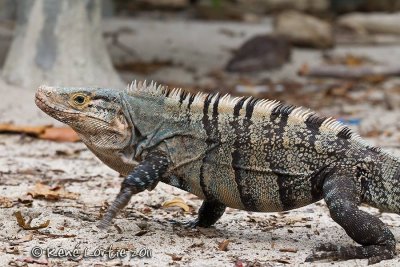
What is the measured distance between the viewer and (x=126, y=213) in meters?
6.27

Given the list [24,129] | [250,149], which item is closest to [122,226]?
[250,149]

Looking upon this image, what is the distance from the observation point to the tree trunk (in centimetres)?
1152

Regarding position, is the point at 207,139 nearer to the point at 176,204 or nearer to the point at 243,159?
the point at 243,159

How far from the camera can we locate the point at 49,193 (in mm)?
6574

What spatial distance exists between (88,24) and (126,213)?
6006mm

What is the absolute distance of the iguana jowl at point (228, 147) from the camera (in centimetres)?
544

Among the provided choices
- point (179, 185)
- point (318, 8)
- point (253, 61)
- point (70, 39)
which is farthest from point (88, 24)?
point (318, 8)

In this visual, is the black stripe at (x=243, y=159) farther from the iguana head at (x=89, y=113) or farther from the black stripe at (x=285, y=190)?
the iguana head at (x=89, y=113)

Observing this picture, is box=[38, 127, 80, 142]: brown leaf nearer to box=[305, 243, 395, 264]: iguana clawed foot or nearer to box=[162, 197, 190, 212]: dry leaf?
box=[162, 197, 190, 212]: dry leaf

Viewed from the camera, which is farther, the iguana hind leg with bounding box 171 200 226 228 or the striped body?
the iguana hind leg with bounding box 171 200 226 228

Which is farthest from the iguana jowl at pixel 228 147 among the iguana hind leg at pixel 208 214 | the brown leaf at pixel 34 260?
the brown leaf at pixel 34 260

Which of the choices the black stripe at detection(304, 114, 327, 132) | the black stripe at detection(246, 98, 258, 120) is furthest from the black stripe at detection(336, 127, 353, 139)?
the black stripe at detection(246, 98, 258, 120)

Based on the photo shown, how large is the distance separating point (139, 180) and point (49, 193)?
4.79ft

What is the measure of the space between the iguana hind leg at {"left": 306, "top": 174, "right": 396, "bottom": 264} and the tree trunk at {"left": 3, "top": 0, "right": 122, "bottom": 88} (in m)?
6.73
